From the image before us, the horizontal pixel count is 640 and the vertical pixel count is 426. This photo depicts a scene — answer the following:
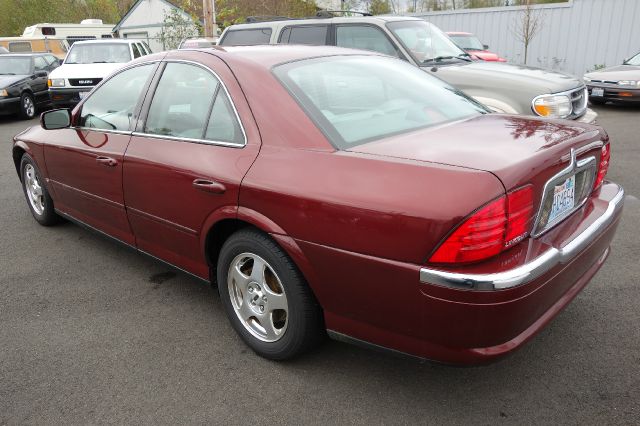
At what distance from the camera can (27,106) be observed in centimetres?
1305

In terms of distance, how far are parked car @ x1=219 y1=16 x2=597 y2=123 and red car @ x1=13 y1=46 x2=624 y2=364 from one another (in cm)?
249

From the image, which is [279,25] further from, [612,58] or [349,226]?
[612,58]

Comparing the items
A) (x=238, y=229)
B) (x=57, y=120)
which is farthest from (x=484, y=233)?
(x=57, y=120)

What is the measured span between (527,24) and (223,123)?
52.4ft

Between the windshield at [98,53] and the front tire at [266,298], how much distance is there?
11.2m

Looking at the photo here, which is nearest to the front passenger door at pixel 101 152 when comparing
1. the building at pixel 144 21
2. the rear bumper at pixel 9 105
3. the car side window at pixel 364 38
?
the car side window at pixel 364 38

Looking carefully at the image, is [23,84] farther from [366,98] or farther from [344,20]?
[366,98]

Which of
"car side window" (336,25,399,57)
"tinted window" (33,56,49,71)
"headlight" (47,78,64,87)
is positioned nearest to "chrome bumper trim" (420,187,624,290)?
"car side window" (336,25,399,57)

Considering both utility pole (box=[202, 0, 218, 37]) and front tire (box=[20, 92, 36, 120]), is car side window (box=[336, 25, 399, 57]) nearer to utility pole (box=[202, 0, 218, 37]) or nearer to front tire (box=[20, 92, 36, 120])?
utility pole (box=[202, 0, 218, 37])

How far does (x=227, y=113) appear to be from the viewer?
112 inches

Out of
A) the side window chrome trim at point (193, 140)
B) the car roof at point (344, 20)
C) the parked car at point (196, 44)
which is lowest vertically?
the side window chrome trim at point (193, 140)

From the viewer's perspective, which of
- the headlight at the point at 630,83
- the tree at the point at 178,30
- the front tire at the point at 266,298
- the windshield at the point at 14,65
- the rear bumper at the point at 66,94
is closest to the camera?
the front tire at the point at 266,298

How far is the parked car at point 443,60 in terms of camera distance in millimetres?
5520

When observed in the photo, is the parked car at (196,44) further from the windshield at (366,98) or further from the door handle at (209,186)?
the door handle at (209,186)
